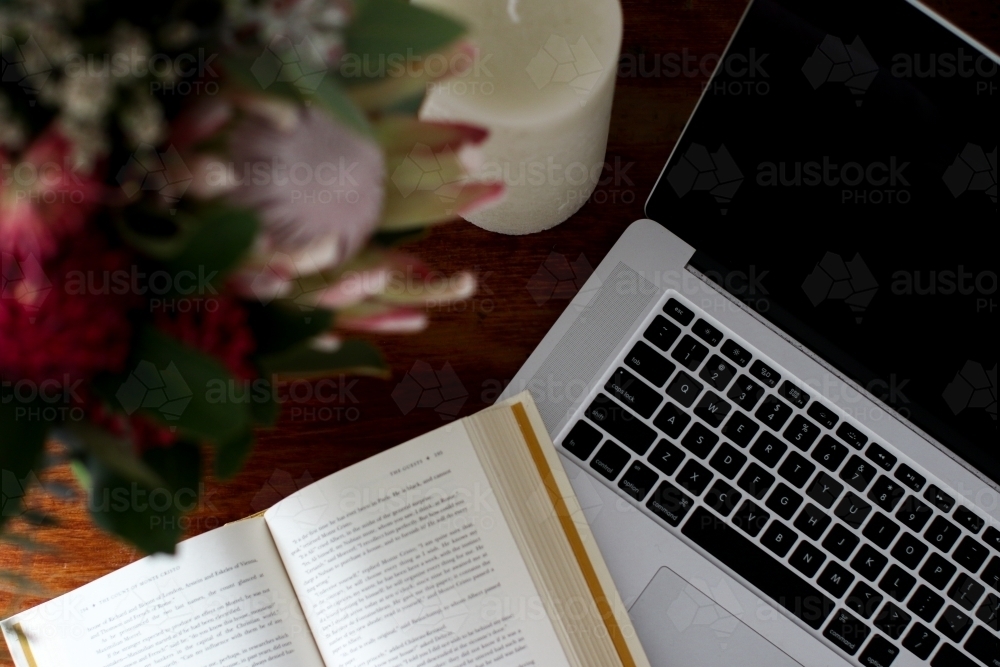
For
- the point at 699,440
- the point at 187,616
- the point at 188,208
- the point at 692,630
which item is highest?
the point at 188,208

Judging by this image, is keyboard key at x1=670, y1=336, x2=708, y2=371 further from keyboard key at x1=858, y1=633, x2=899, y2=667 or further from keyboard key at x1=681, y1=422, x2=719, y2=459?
keyboard key at x1=858, y1=633, x2=899, y2=667

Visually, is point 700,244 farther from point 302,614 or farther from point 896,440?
point 302,614

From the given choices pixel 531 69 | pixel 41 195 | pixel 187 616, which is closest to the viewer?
pixel 41 195

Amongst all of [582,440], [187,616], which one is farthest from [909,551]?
[187,616]

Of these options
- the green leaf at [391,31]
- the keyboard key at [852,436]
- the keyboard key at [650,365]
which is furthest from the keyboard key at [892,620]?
the green leaf at [391,31]

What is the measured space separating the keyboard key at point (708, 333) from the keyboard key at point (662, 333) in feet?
0.04

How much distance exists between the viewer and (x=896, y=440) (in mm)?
574

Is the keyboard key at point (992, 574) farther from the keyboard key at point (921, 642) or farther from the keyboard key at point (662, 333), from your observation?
the keyboard key at point (662, 333)

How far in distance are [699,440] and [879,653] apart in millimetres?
180

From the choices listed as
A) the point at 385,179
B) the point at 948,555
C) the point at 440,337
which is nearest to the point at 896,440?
the point at 948,555

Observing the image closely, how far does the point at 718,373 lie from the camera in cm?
57

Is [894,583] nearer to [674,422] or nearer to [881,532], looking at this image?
[881,532]

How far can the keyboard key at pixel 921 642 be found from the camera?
0.56 m

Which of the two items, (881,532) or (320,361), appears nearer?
(320,361)
